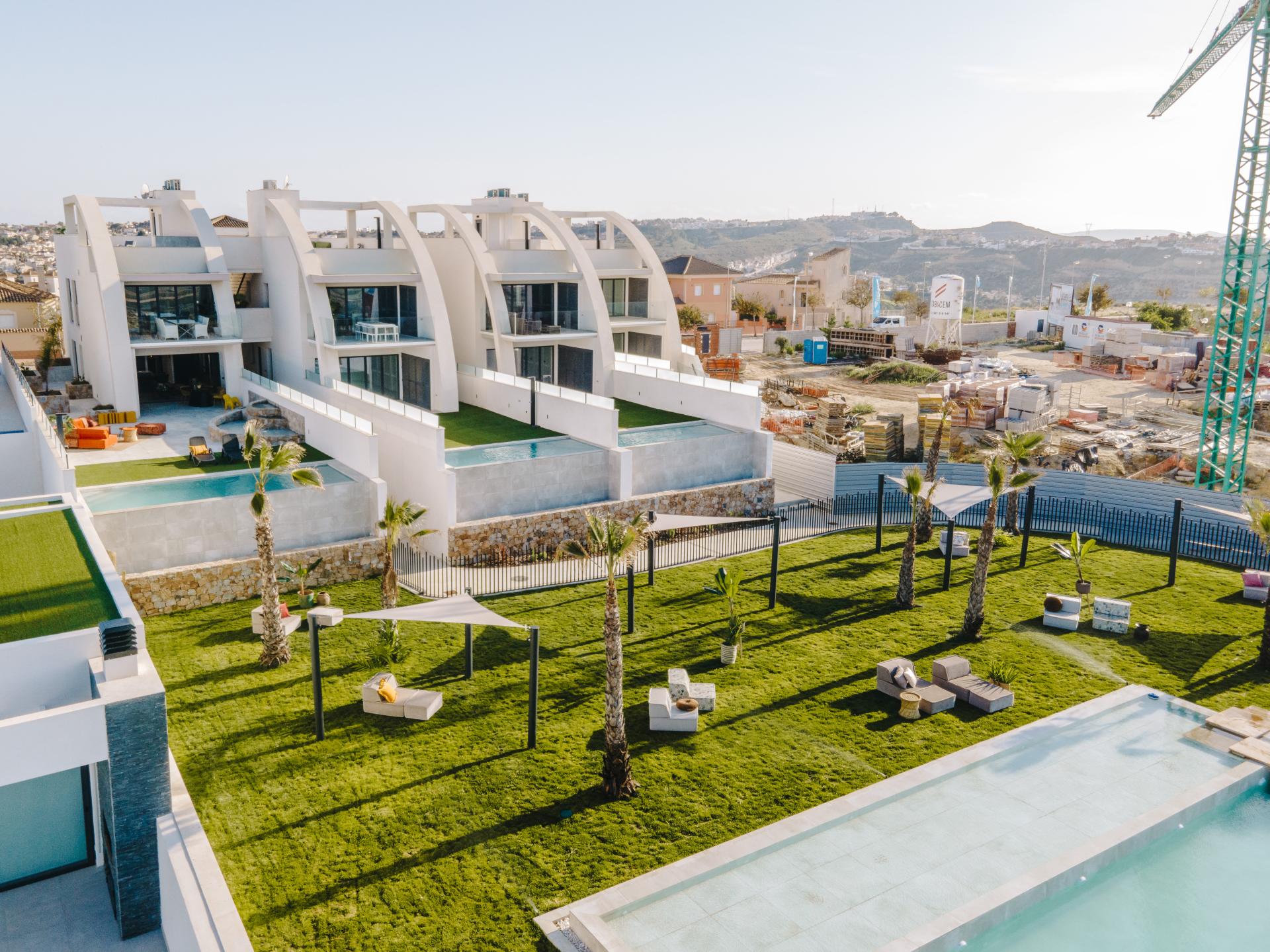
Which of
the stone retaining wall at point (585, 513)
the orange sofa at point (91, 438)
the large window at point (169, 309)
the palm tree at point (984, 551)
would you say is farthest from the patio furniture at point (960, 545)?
the large window at point (169, 309)

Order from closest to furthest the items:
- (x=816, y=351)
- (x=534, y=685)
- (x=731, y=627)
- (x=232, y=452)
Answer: (x=534, y=685) → (x=731, y=627) → (x=232, y=452) → (x=816, y=351)

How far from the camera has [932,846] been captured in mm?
13164

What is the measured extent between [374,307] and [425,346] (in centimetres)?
292

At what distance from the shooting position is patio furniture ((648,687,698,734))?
52.6ft

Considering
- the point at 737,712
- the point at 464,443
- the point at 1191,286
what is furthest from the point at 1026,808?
the point at 1191,286

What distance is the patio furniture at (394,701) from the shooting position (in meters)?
16.2

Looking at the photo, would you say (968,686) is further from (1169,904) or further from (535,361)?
(535,361)

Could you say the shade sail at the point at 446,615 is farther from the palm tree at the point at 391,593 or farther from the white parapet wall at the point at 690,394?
the white parapet wall at the point at 690,394

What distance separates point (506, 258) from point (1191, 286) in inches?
7428

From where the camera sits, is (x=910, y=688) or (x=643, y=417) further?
(x=643, y=417)

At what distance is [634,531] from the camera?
1395 cm

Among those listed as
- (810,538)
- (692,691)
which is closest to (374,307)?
(810,538)

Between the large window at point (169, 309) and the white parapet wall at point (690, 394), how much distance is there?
1438 cm

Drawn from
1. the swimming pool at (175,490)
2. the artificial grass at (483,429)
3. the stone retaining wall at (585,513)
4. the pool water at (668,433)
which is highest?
the pool water at (668,433)
